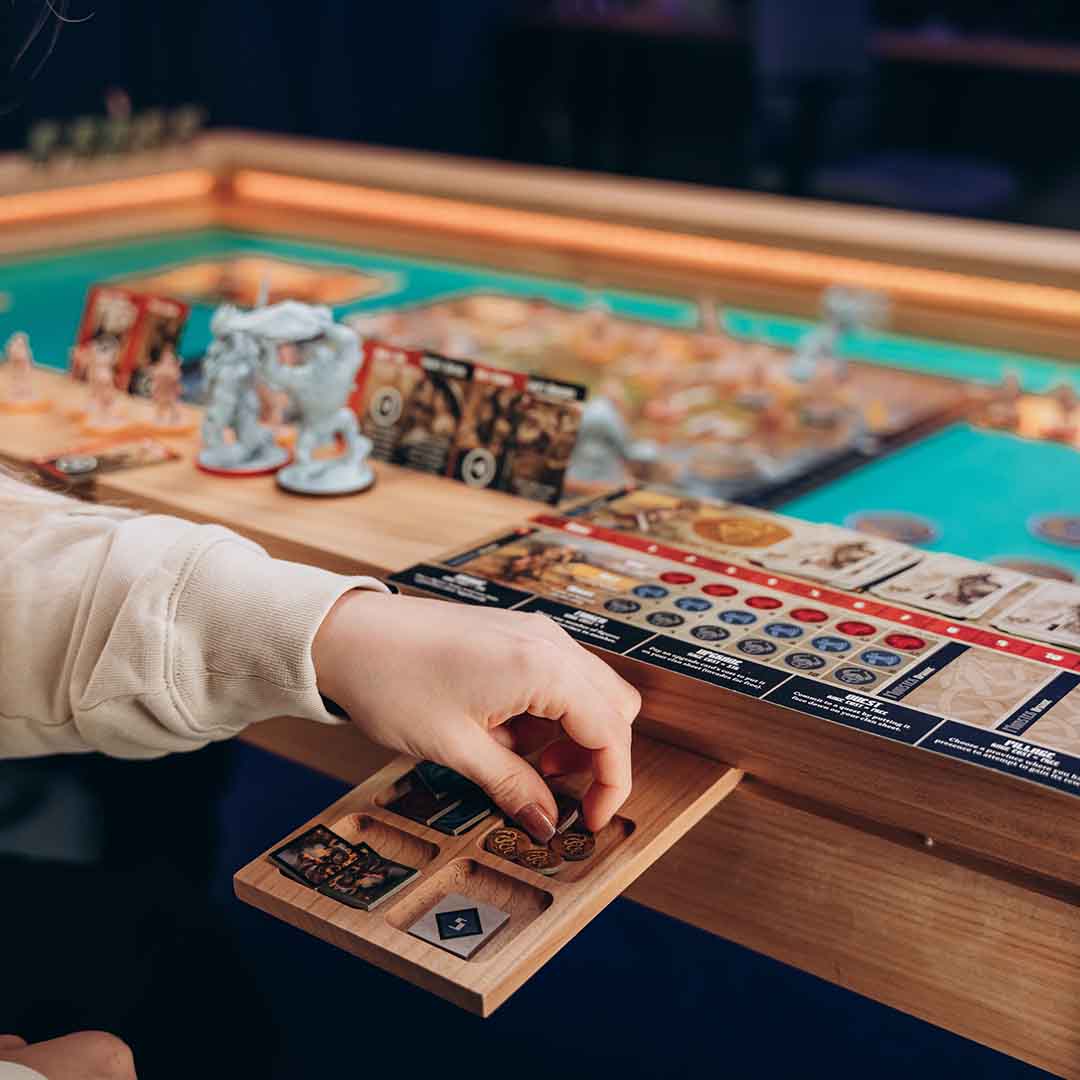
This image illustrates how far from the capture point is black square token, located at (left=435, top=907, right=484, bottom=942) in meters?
0.97

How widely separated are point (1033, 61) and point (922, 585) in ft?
19.4

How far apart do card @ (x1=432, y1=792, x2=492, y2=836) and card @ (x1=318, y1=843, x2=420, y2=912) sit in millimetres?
48

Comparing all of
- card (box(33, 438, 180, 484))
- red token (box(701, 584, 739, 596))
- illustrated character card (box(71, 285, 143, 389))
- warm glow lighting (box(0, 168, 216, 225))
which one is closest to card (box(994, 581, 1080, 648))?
red token (box(701, 584, 739, 596))

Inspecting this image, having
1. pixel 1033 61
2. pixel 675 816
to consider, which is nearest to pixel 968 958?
pixel 675 816

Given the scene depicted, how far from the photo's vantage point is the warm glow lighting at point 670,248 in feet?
9.55

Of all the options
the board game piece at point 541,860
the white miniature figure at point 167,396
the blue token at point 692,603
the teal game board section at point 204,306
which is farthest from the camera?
the teal game board section at point 204,306

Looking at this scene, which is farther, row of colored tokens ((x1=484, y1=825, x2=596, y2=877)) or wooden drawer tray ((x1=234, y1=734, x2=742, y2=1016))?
row of colored tokens ((x1=484, y1=825, x2=596, y2=877))

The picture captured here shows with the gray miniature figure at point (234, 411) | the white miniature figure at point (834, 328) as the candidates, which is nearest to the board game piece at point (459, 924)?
the gray miniature figure at point (234, 411)

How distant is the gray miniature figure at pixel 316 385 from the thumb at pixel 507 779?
0.60 meters

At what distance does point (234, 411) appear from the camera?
1.62m

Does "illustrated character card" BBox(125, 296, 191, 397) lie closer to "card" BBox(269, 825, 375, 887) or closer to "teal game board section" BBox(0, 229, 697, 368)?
"teal game board section" BBox(0, 229, 697, 368)

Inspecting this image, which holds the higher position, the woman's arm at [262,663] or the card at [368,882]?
the woman's arm at [262,663]

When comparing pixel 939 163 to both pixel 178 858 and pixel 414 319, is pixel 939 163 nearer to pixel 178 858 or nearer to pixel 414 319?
pixel 414 319

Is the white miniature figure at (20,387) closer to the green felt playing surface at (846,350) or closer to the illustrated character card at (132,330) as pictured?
the illustrated character card at (132,330)
